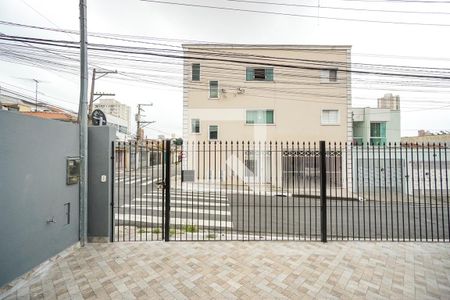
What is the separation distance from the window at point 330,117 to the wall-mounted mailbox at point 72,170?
16766 millimetres

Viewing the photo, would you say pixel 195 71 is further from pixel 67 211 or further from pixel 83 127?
pixel 67 211

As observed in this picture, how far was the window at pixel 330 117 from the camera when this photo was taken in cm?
1744

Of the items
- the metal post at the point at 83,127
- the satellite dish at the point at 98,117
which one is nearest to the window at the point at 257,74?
the satellite dish at the point at 98,117

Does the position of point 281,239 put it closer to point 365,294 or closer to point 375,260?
point 375,260

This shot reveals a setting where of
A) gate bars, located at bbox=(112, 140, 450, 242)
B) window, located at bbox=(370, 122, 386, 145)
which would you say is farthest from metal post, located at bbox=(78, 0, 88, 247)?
window, located at bbox=(370, 122, 386, 145)

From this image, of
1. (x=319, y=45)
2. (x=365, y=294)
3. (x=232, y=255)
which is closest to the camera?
(x=365, y=294)

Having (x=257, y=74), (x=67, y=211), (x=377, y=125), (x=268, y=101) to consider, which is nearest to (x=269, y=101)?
(x=268, y=101)

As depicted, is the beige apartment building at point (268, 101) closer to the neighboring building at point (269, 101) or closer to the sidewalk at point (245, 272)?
the neighboring building at point (269, 101)

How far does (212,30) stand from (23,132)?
6.91 metres

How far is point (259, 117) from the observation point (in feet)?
57.9

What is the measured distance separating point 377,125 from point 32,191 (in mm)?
26142

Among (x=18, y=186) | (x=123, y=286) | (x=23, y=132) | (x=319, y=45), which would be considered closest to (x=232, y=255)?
(x=123, y=286)

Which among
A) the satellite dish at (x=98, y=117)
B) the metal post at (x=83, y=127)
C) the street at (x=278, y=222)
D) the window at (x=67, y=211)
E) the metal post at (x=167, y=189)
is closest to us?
the window at (x=67, y=211)

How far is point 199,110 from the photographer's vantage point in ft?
57.5
